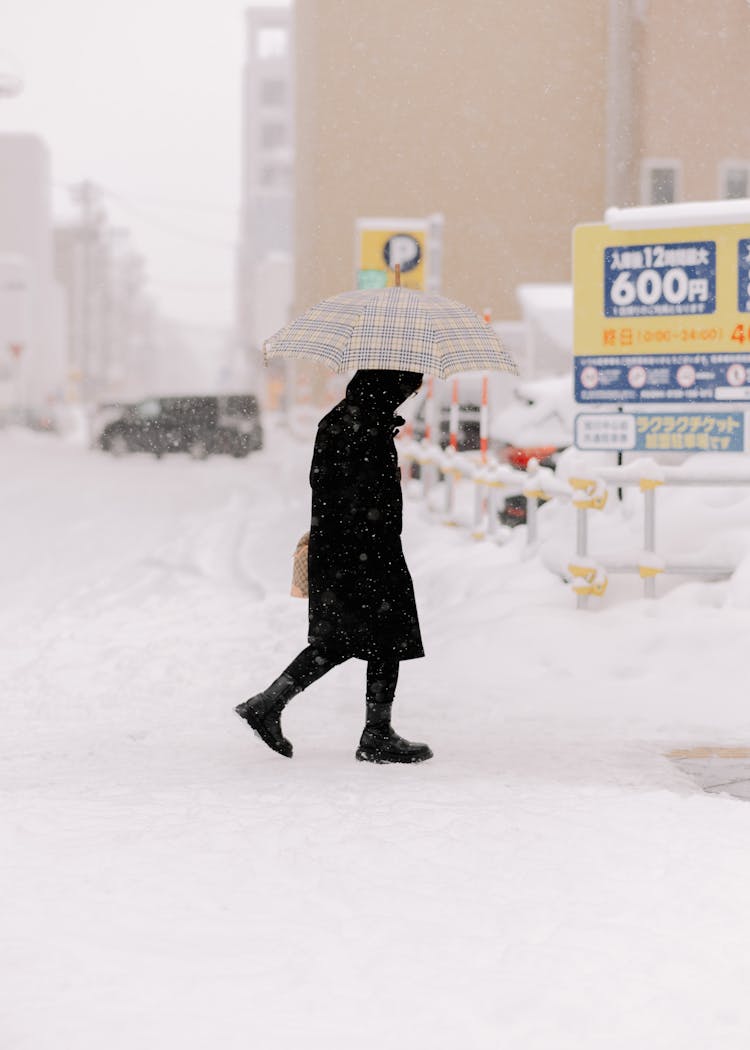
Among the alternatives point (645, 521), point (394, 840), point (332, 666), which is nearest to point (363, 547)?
point (332, 666)

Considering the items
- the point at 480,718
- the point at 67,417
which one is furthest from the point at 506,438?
the point at 67,417

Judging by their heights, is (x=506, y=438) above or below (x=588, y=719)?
above

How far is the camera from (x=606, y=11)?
121ft

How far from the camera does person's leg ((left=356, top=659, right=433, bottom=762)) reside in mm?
5984

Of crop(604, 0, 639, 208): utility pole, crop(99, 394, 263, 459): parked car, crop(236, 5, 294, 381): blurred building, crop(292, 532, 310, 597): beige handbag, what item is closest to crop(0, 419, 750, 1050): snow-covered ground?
crop(292, 532, 310, 597): beige handbag

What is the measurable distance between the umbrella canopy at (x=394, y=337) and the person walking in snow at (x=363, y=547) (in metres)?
0.14

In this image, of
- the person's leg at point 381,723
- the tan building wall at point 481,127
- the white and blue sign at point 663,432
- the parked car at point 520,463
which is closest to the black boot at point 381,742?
the person's leg at point 381,723

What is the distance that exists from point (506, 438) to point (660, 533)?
259 inches

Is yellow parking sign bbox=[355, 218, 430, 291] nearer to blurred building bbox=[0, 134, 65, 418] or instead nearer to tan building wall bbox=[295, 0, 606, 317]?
tan building wall bbox=[295, 0, 606, 317]

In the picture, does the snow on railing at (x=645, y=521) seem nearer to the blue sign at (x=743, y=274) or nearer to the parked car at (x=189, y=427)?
the blue sign at (x=743, y=274)

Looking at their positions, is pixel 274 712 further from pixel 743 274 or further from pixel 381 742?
pixel 743 274

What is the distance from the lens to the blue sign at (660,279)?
9125mm

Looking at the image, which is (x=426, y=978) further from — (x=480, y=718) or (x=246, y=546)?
(x=246, y=546)

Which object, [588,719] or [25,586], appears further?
[25,586]
